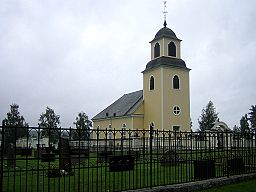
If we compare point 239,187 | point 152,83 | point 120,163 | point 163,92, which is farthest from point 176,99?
point 120,163

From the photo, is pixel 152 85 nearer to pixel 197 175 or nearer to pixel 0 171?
pixel 197 175

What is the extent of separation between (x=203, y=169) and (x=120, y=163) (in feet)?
11.9

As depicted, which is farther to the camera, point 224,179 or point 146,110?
point 146,110

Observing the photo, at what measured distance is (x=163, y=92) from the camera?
124 feet

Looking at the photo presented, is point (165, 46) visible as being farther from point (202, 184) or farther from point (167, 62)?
point (202, 184)

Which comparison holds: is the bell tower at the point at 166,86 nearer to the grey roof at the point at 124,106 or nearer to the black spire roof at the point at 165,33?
the black spire roof at the point at 165,33

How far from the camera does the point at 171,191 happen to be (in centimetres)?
933

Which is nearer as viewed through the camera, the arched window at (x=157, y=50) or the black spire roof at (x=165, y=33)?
the black spire roof at (x=165, y=33)

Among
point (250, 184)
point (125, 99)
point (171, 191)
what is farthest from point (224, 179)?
point (125, 99)

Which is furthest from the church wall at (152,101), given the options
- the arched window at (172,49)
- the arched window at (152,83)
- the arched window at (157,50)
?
the arched window at (172,49)

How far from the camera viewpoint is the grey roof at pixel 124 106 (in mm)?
42750

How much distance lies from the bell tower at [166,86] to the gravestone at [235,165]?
25029mm

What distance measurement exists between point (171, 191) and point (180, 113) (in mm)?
29907

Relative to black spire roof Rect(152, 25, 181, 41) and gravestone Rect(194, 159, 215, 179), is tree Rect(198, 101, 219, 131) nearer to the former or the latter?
black spire roof Rect(152, 25, 181, 41)
